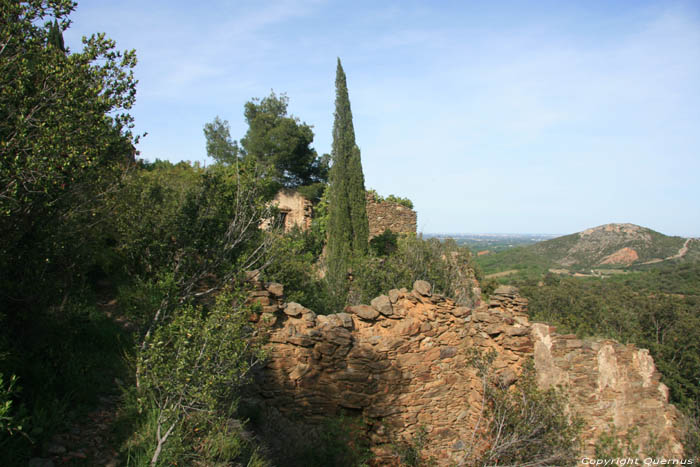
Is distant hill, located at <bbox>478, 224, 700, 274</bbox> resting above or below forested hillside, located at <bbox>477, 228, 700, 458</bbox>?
above

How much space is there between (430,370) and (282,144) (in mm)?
16252

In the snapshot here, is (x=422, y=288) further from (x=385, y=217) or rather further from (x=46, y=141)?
(x=385, y=217)

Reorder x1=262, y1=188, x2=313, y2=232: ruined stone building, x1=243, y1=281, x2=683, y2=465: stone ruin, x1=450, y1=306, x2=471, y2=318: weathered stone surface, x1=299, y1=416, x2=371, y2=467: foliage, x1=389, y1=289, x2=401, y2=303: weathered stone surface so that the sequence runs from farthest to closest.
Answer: x1=262, y1=188, x2=313, y2=232: ruined stone building, x1=450, y1=306, x2=471, y2=318: weathered stone surface, x1=389, y1=289, x2=401, y2=303: weathered stone surface, x1=243, y1=281, x2=683, y2=465: stone ruin, x1=299, y1=416, x2=371, y2=467: foliage

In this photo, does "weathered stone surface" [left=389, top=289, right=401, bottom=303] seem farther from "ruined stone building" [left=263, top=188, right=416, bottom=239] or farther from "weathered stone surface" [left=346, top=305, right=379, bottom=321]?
"ruined stone building" [left=263, top=188, right=416, bottom=239]

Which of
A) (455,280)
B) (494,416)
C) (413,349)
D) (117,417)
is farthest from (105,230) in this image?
(455,280)

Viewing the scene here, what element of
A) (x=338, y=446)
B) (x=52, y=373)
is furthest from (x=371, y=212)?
(x=52, y=373)

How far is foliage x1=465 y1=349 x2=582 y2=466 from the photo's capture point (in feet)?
21.4

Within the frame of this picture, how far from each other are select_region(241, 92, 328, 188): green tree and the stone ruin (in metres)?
Result: 15.1

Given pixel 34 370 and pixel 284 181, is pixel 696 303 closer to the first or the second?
pixel 284 181

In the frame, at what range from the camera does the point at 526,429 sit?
21.7ft

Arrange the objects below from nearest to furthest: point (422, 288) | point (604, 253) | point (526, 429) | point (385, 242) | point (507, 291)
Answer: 1. point (526, 429)
2. point (422, 288)
3. point (507, 291)
4. point (385, 242)
5. point (604, 253)

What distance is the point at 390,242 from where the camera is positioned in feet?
61.1

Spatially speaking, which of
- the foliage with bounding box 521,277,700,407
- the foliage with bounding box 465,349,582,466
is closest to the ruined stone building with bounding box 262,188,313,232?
the foliage with bounding box 521,277,700,407

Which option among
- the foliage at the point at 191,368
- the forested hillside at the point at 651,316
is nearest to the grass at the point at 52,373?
the foliage at the point at 191,368
